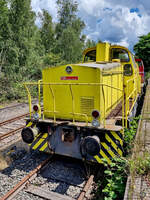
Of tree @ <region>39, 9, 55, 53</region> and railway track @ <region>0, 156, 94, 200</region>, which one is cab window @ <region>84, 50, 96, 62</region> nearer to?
railway track @ <region>0, 156, 94, 200</region>

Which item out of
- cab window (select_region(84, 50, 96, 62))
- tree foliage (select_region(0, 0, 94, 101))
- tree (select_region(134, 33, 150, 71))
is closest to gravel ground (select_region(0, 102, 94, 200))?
cab window (select_region(84, 50, 96, 62))

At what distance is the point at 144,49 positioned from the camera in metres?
34.2

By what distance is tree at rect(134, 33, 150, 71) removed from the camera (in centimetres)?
3392

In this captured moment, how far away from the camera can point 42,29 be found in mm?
29703

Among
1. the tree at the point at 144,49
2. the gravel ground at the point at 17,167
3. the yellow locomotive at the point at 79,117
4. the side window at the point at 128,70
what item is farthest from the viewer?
the tree at the point at 144,49

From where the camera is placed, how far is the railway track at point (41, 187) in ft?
11.3

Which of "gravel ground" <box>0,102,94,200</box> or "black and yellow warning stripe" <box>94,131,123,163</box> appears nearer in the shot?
"gravel ground" <box>0,102,94,200</box>

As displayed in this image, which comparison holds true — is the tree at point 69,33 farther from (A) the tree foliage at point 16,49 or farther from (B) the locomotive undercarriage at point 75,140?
(B) the locomotive undercarriage at point 75,140

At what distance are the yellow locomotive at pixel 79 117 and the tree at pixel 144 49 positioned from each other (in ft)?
106

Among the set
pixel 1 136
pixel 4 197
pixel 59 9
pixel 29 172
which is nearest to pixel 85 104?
pixel 29 172

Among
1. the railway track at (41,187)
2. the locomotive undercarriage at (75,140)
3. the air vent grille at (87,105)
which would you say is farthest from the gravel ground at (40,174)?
the air vent grille at (87,105)

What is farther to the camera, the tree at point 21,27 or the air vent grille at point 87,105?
the tree at point 21,27

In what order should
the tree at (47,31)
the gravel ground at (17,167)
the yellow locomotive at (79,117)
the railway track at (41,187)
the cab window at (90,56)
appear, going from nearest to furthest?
1. the railway track at (41,187)
2. the gravel ground at (17,167)
3. the yellow locomotive at (79,117)
4. the cab window at (90,56)
5. the tree at (47,31)

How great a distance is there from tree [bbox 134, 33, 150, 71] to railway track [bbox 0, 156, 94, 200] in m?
34.2
